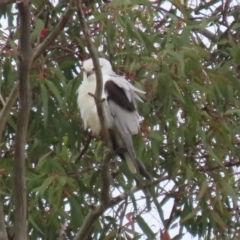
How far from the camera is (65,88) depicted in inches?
143

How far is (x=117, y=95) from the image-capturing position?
3.47 m

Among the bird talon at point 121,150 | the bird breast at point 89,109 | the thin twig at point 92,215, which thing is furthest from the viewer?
the bird breast at point 89,109

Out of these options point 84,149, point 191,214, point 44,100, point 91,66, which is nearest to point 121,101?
point 91,66

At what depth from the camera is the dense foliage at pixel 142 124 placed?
3.41 metres

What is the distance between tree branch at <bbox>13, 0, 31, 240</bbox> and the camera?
271 centimetres

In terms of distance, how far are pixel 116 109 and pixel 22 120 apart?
2.07 ft

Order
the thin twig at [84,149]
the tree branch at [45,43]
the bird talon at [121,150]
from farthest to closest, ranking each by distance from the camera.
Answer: the thin twig at [84,149]
the bird talon at [121,150]
the tree branch at [45,43]

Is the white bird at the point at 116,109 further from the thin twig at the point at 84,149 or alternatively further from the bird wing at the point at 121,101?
the thin twig at the point at 84,149

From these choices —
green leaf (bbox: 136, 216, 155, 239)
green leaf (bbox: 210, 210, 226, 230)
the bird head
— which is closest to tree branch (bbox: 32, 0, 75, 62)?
the bird head

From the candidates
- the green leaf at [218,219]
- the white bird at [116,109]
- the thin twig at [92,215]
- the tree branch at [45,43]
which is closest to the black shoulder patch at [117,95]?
the white bird at [116,109]

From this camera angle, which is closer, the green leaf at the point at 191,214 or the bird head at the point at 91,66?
the bird head at the point at 91,66

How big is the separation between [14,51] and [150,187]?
75 centimetres

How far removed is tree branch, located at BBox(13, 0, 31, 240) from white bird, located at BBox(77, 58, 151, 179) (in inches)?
17.8

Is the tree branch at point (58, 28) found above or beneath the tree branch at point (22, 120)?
above
